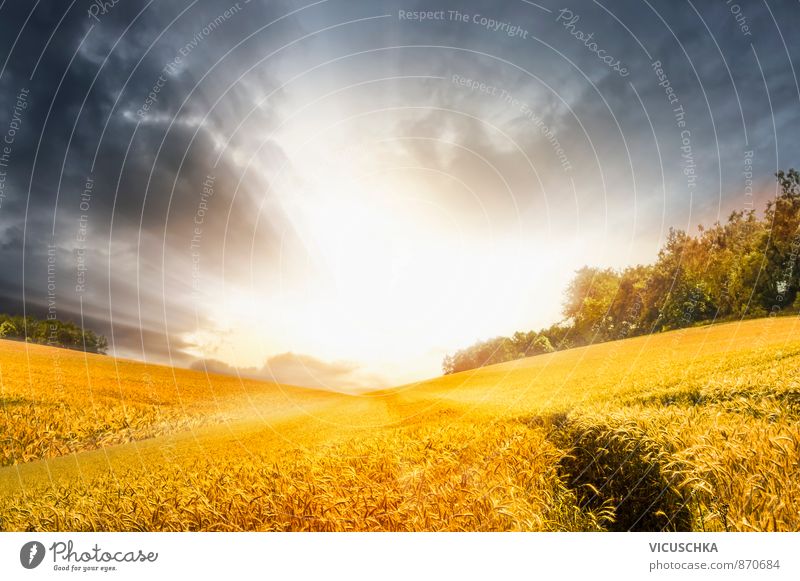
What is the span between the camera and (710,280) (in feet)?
42.0

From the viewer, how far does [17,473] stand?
562cm

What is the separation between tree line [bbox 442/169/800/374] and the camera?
962cm

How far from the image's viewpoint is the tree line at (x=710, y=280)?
9625 mm

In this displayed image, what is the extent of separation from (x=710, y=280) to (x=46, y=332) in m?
17.0

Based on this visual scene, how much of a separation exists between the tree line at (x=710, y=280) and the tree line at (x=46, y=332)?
272 inches

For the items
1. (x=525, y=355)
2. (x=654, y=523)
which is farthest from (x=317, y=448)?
(x=525, y=355)

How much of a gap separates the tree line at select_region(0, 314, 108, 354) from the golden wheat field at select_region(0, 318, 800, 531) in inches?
18.7
